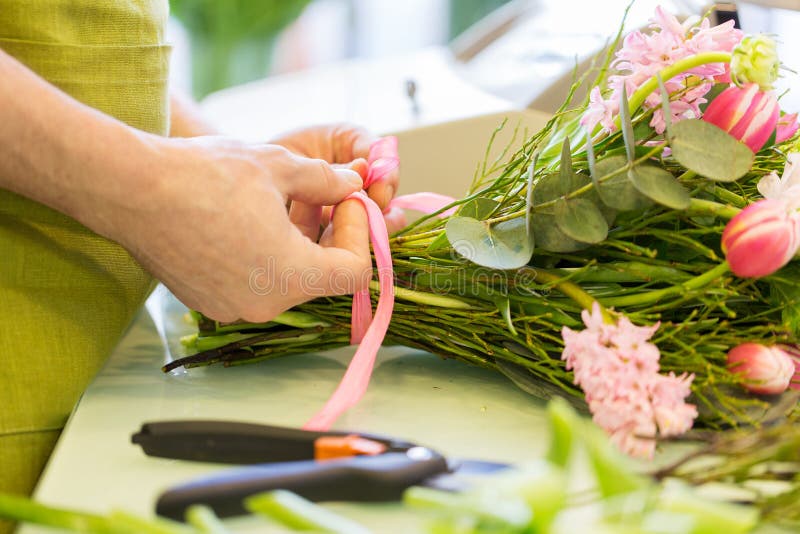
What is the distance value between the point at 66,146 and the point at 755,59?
1.38ft

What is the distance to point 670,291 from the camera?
517 mm

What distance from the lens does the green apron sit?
1.85 ft

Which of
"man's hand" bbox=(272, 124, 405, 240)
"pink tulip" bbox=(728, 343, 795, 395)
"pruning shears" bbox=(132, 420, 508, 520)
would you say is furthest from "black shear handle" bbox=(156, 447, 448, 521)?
"man's hand" bbox=(272, 124, 405, 240)

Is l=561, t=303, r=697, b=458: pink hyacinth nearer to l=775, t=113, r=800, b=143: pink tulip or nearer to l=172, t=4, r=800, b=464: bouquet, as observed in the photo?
l=172, t=4, r=800, b=464: bouquet

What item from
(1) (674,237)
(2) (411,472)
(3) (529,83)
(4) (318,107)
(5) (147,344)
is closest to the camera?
(2) (411,472)

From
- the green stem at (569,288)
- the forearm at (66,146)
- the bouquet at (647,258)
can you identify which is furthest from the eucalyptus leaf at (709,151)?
the forearm at (66,146)

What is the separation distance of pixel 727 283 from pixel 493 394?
19 cm

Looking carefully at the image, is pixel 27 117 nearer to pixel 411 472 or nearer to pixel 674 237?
pixel 411 472

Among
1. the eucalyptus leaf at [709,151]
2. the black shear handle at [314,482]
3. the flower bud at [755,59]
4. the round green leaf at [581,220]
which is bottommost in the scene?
the black shear handle at [314,482]

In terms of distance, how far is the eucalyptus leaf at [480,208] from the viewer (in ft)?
1.93

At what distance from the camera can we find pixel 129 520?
1.06 feet

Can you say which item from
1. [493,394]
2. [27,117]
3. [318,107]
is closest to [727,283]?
[493,394]

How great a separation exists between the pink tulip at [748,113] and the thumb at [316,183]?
10.5 inches

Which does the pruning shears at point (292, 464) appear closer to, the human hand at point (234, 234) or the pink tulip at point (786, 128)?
the human hand at point (234, 234)
